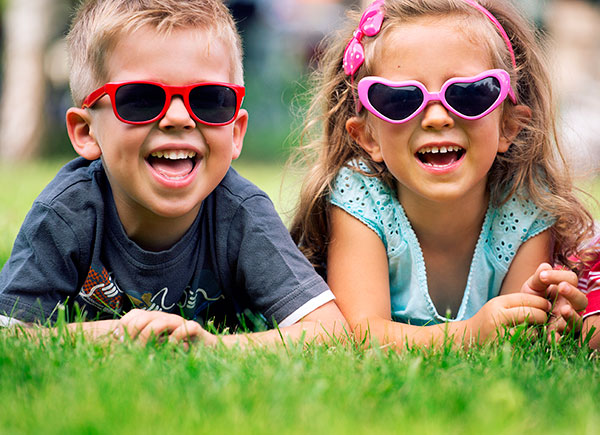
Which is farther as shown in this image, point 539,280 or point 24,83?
point 24,83

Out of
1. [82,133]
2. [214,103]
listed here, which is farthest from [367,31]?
[82,133]

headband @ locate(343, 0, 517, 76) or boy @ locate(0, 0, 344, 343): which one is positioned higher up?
headband @ locate(343, 0, 517, 76)

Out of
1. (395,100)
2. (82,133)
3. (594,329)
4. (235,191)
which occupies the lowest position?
(594,329)

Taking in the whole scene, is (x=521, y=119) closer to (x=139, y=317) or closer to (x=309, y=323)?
(x=309, y=323)

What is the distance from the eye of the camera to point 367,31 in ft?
11.3

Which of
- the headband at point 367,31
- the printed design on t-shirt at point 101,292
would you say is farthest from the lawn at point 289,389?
the headband at point 367,31

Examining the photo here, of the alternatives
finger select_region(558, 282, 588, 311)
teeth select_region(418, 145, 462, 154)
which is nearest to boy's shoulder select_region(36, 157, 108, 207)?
teeth select_region(418, 145, 462, 154)

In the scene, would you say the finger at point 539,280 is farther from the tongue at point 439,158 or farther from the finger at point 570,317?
the tongue at point 439,158

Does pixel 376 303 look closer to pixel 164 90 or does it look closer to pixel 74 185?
pixel 164 90

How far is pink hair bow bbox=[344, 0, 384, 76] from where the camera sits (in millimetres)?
3428

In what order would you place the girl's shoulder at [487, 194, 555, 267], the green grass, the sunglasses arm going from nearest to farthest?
the green grass, the sunglasses arm, the girl's shoulder at [487, 194, 555, 267]

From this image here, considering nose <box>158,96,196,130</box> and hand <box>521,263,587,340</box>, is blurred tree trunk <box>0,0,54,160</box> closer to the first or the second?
nose <box>158,96,196,130</box>

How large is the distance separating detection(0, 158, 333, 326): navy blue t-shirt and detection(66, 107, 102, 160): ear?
124 mm

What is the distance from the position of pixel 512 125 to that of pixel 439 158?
1.40 feet
